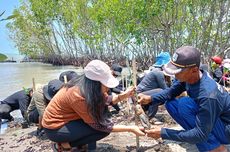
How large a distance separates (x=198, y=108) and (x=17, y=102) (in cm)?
417

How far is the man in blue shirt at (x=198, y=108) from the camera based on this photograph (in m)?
2.05

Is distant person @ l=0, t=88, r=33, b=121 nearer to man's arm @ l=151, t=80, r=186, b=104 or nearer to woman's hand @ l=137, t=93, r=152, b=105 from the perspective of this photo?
woman's hand @ l=137, t=93, r=152, b=105

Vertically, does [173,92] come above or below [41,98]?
above

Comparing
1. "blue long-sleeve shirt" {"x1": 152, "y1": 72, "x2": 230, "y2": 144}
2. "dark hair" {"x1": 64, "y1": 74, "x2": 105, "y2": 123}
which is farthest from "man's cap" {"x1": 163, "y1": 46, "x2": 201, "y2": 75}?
"dark hair" {"x1": 64, "y1": 74, "x2": 105, "y2": 123}

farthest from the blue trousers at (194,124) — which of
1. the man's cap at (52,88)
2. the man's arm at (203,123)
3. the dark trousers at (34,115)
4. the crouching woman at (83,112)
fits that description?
the dark trousers at (34,115)

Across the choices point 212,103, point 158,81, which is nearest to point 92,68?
point 212,103

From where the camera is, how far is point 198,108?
2178 mm

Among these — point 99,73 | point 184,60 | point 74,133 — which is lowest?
point 74,133

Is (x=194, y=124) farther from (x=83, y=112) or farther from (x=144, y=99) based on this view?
(x=83, y=112)

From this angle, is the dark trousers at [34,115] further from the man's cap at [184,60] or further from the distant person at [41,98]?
the man's cap at [184,60]

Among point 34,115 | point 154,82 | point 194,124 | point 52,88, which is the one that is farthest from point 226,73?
point 194,124

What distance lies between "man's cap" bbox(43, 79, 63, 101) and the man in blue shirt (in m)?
2.02

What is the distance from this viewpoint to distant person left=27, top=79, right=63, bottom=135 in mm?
4121

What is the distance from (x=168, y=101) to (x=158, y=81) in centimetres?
176
